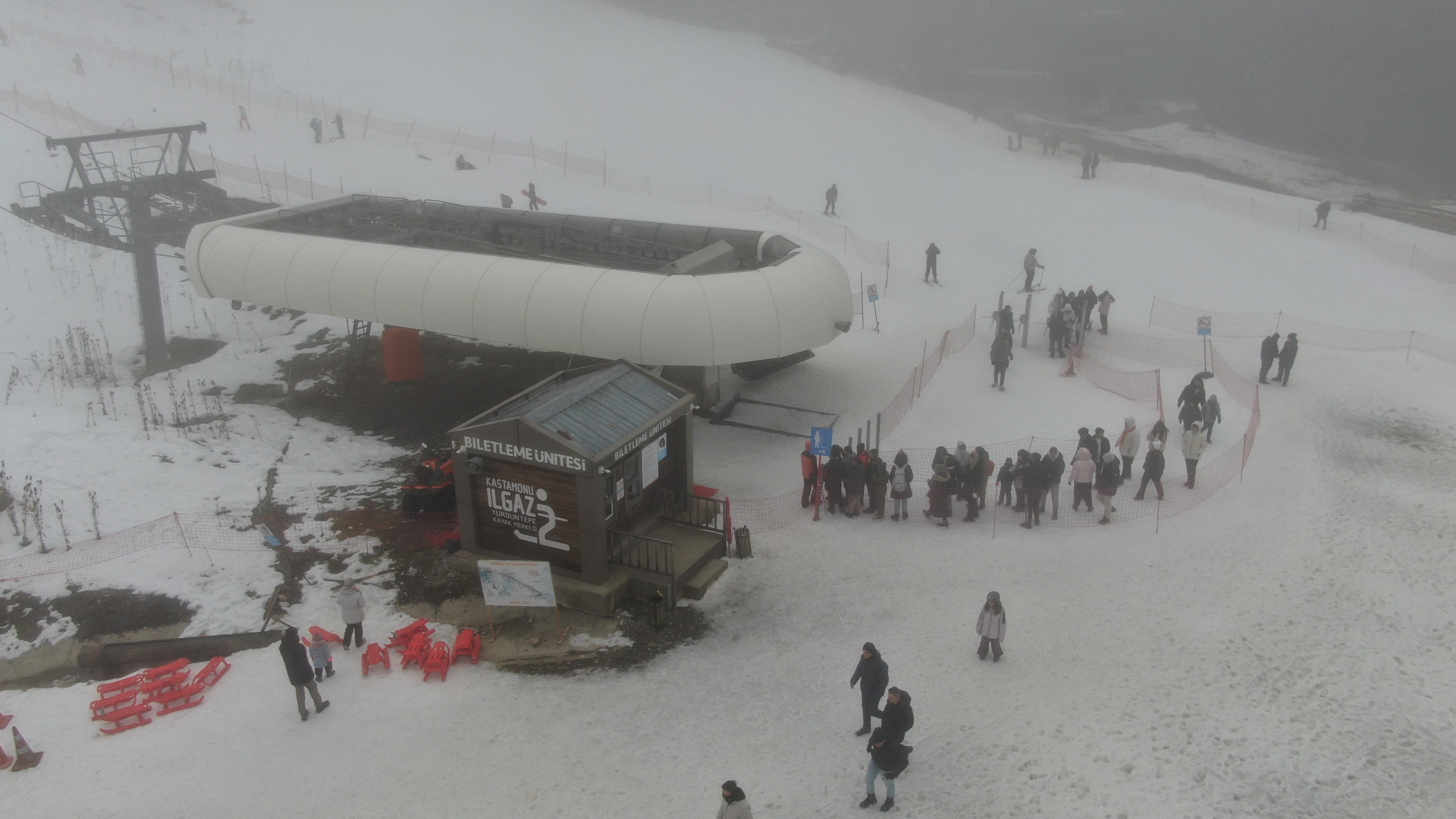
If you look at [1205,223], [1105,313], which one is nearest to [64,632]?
[1105,313]

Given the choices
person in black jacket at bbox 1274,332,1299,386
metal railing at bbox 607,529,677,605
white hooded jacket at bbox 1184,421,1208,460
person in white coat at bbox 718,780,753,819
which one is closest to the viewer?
person in white coat at bbox 718,780,753,819

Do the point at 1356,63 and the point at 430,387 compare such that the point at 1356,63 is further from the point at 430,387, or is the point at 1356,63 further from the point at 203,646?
the point at 203,646

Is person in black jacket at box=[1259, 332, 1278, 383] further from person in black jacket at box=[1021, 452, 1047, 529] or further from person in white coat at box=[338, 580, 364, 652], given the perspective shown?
person in white coat at box=[338, 580, 364, 652]

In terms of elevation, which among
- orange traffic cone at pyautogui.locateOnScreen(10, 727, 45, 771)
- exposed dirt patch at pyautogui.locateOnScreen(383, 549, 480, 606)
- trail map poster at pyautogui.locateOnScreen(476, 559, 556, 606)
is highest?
trail map poster at pyautogui.locateOnScreen(476, 559, 556, 606)

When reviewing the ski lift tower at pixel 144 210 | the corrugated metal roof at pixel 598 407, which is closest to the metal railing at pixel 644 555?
the corrugated metal roof at pixel 598 407

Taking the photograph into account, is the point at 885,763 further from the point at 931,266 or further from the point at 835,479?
the point at 931,266

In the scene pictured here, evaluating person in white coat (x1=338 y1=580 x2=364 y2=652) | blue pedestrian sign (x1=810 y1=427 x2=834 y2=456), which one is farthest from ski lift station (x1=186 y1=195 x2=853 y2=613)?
person in white coat (x1=338 y1=580 x2=364 y2=652)
